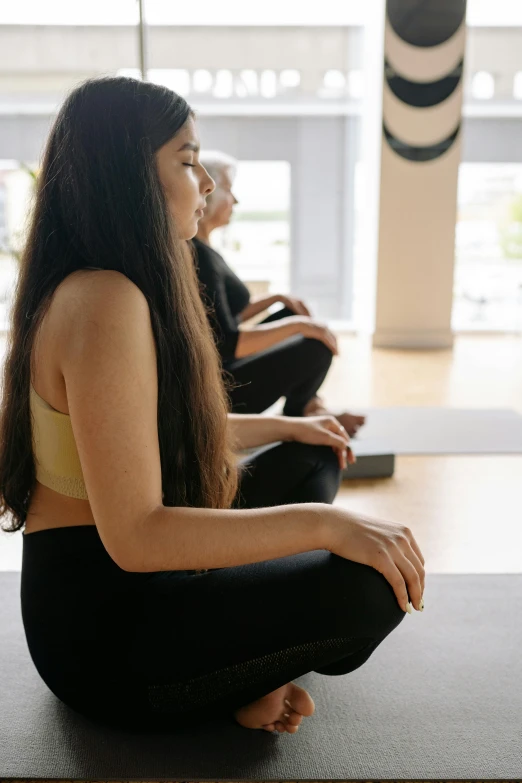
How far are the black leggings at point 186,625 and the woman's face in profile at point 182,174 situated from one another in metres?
0.49

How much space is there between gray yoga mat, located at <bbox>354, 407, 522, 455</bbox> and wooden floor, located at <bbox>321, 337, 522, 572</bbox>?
11 centimetres

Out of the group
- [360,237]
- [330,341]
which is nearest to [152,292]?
[330,341]

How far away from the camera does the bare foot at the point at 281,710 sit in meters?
1.31

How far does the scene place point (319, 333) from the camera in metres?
2.82

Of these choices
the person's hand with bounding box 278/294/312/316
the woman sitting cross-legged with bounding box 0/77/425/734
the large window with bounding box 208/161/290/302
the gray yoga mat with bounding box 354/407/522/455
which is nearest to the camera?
the woman sitting cross-legged with bounding box 0/77/425/734

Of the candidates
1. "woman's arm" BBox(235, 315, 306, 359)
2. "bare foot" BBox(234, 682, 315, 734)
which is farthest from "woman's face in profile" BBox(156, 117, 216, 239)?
"woman's arm" BBox(235, 315, 306, 359)

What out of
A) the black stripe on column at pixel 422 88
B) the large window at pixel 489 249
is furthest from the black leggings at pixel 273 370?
the large window at pixel 489 249

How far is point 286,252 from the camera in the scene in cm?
602

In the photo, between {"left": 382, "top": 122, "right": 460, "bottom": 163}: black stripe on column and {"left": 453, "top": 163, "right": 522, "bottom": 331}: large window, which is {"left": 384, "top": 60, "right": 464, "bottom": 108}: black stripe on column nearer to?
{"left": 382, "top": 122, "right": 460, "bottom": 163}: black stripe on column

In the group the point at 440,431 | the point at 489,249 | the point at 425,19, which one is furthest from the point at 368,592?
the point at 489,249

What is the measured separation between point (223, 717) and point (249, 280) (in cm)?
478

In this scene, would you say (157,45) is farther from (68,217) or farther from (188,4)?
(68,217)

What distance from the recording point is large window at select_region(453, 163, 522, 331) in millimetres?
5871

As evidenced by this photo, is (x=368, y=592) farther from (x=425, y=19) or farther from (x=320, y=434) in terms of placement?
(x=425, y=19)
